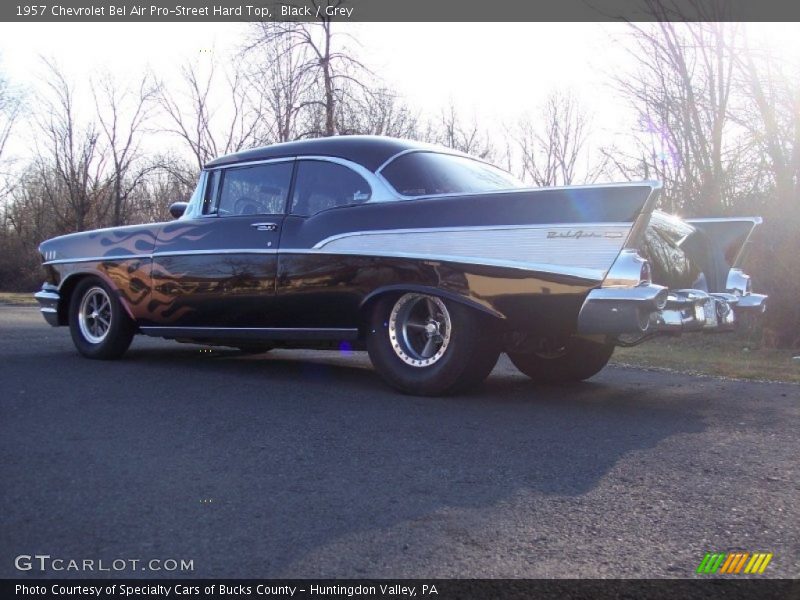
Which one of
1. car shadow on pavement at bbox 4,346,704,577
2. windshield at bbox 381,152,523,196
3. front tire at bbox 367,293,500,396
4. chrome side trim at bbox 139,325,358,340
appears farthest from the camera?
chrome side trim at bbox 139,325,358,340

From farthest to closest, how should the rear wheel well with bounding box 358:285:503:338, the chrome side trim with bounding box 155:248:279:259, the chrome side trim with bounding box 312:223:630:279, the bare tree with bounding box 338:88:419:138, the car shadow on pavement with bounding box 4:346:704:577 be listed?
the bare tree with bounding box 338:88:419:138
the chrome side trim with bounding box 155:248:279:259
the rear wheel well with bounding box 358:285:503:338
the chrome side trim with bounding box 312:223:630:279
the car shadow on pavement with bounding box 4:346:704:577

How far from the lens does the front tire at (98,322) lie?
711cm

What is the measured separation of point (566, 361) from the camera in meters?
6.18

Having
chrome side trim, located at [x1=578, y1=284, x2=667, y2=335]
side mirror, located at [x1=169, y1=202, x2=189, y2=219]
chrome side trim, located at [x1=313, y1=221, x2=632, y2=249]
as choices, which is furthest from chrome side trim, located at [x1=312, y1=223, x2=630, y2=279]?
side mirror, located at [x1=169, y1=202, x2=189, y2=219]

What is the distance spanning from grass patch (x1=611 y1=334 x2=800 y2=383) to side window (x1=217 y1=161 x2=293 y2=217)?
3906 mm

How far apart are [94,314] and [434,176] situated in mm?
3705

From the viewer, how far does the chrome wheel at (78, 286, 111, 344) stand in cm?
735

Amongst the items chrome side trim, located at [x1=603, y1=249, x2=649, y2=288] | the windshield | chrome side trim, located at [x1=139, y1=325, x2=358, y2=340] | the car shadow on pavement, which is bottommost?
the car shadow on pavement

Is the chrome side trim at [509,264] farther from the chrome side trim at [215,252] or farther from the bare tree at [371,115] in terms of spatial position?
the bare tree at [371,115]

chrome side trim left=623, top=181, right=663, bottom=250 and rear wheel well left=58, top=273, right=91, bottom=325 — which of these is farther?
rear wheel well left=58, top=273, right=91, bottom=325

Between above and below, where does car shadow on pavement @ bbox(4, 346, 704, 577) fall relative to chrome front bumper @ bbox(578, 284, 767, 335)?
below

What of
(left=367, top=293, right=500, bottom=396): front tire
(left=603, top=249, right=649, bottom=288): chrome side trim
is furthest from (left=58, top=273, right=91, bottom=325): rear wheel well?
(left=603, top=249, right=649, bottom=288): chrome side trim

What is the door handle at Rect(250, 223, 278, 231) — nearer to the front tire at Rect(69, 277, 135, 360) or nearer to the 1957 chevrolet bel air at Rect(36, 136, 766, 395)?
the 1957 chevrolet bel air at Rect(36, 136, 766, 395)
